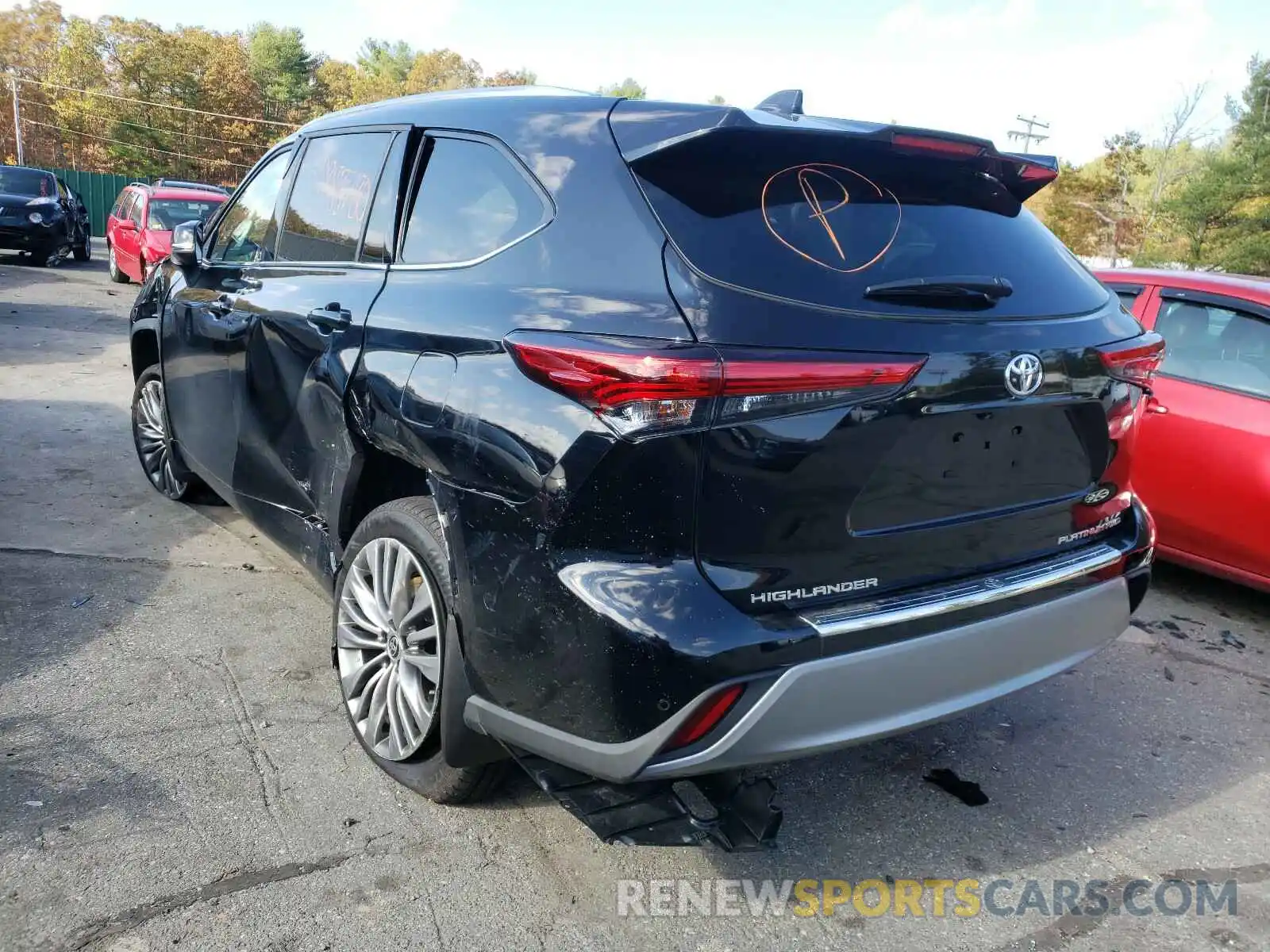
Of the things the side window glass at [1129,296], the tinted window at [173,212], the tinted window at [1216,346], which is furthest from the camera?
the tinted window at [173,212]

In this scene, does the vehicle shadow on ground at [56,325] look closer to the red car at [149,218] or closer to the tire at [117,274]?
the red car at [149,218]

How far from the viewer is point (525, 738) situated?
7.47 ft

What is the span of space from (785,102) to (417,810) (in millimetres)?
2250

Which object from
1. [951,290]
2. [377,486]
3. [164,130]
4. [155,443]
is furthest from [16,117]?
[951,290]

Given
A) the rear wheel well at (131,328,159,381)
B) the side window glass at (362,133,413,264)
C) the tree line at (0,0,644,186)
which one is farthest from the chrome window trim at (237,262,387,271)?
the tree line at (0,0,644,186)

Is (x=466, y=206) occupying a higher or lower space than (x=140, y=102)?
lower

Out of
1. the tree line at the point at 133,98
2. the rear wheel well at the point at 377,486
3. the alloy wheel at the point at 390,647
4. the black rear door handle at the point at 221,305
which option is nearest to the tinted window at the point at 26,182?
the black rear door handle at the point at 221,305

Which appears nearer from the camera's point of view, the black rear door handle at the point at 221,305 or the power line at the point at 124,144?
the black rear door handle at the point at 221,305

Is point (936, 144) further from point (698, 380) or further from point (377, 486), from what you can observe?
point (377, 486)

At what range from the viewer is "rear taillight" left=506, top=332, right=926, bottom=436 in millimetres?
2039

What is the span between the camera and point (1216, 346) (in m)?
4.78

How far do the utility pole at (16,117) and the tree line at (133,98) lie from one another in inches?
16.2

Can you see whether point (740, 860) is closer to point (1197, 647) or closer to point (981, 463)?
point (981, 463)

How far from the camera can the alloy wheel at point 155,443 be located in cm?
518
